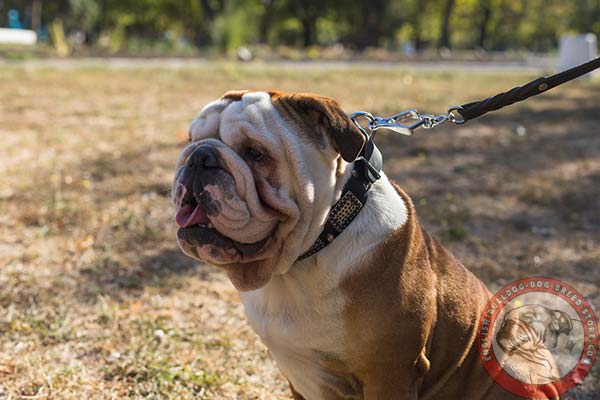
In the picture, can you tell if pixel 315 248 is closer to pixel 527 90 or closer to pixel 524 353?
pixel 524 353

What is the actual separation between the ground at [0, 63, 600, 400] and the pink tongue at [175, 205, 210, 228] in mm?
788

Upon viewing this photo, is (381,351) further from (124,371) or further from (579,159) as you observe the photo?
(579,159)

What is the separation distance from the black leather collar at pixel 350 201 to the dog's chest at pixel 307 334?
0.57 feet

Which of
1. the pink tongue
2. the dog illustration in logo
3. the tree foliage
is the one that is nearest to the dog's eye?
the pink tongue

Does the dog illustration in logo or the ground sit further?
the ground

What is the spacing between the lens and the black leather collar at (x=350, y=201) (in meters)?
2.29

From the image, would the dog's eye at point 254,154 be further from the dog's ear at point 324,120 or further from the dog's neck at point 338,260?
the dog's neck at point 338,260

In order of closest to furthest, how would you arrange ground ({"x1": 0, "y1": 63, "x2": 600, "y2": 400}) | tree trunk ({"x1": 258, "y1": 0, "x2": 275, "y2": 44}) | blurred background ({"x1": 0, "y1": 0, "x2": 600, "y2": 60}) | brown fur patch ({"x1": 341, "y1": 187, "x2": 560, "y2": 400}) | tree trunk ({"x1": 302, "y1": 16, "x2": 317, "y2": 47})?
brown fur patch ({"x1": 341, "y1": 187, "x2": 560, "y2": 400}) → ground ({"x1": 0, "y1": 63, "x2": 600, "y2": 400}) → blurred background ({"x1": 0, "y1": 0, "x2": 600, "y2": 60}) → tree trunk ({"x1": 302, "y1": 16, "x2": 317, "y2": 47}) → tree trunk ({"x1": 258, "y1": 0, "x2": 275, "y2": 44})

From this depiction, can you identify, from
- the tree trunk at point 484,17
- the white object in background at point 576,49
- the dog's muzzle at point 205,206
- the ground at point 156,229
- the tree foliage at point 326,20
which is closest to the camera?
the dog's muzzle at point 205,206

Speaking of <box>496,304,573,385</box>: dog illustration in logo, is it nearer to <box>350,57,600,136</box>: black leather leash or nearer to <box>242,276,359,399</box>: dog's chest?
<box>242,276,359,399</box>: dog's chest

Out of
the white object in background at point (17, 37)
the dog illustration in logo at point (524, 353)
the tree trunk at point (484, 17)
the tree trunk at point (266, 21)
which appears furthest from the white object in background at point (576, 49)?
the tree trunk at point (484, 17)

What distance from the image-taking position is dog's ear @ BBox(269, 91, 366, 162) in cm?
214

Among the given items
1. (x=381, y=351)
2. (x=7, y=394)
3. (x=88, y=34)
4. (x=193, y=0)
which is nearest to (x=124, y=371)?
(x=7, y=394)

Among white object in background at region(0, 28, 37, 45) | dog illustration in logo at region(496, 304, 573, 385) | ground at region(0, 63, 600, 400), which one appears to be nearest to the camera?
dog illustration in logo at region(496, 304, 573, 385)
